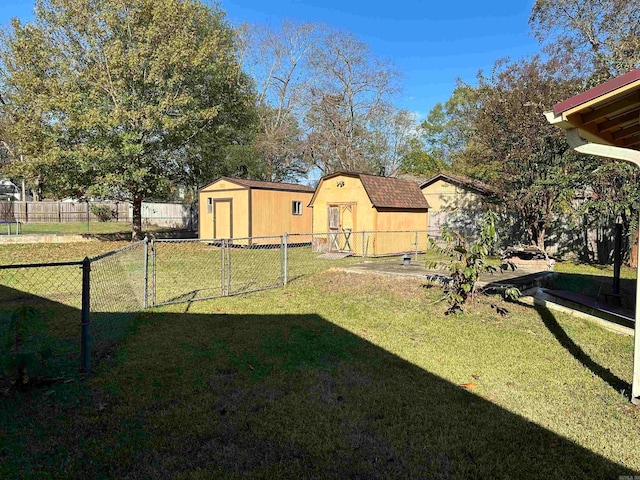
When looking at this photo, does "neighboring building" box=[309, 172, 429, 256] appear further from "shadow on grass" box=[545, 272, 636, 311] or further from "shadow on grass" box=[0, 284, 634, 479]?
"shadow on grass" box=[0, 284, 634, 479]

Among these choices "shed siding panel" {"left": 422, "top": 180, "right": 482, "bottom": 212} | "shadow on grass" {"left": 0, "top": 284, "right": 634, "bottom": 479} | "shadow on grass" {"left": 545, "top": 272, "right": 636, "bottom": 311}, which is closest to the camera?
"shadow on grass" {"left": 0, "top": 284, "right": 634, "bottom": 479}

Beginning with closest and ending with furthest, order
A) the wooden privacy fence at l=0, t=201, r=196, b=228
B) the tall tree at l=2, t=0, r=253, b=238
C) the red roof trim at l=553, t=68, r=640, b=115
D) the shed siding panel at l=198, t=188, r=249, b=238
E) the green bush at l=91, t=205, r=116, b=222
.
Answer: the red roof trim at l=553, t=68, r=640, b=115
the tall tree at l=2, t=0, r=253, b=238
the shed siding panel at l=198, t=188, r=249, b=238
the wooden privacy fence at l=0, t=201, r=196, b=228
the green bush at l=91, t=205, r=116, b=222

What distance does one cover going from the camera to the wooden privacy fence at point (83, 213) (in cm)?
2966

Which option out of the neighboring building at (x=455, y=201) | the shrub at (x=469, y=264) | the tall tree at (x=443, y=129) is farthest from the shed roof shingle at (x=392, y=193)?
the tall tree at (x=443, y=129)

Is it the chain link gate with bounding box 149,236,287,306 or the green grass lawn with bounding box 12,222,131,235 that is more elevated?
the green grass lawn with bounding box 12,222,131,235

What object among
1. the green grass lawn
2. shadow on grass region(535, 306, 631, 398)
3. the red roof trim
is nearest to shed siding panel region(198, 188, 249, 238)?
the green grass lawn

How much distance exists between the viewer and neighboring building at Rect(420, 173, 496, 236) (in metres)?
18.1

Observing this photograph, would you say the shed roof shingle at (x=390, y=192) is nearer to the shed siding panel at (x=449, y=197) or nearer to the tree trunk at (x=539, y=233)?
the shed siding panel at (x=449, y=197)

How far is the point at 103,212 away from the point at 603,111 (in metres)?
32.9

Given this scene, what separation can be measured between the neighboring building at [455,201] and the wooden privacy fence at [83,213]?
17.5m

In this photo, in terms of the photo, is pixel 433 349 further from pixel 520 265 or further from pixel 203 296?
pixel 520 265

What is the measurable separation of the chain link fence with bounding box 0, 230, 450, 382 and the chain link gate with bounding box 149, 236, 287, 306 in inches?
0.8

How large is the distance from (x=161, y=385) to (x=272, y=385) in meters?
1.02

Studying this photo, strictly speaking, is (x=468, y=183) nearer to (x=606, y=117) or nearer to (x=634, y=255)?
(x=634, y=255)
